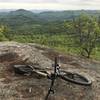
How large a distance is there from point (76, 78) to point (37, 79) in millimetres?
3965

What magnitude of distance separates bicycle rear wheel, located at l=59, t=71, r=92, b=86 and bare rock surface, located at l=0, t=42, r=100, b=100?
14.4 inches

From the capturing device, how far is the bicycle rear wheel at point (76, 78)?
23845 mm

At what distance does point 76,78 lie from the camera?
25281 millimetres

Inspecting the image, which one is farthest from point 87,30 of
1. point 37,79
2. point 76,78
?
point 37,79

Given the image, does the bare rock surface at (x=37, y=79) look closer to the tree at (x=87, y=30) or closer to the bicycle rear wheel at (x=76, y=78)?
the bicycle rear wheel at (x=76, y=78)

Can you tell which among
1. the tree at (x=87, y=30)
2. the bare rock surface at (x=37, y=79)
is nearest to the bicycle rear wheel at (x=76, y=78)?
the bare rock surface at (x=37, y=79)

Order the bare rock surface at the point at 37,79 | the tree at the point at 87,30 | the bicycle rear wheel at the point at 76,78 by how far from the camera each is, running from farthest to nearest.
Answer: the tree at the point at 87,30, the bicycle rear wheel at the point at 76,78, the bare rock surface at the point at 37,79

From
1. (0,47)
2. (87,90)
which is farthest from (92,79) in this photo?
(0,47)

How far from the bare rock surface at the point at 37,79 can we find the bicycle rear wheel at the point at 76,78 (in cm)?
36

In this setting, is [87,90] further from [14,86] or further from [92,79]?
[14,86]

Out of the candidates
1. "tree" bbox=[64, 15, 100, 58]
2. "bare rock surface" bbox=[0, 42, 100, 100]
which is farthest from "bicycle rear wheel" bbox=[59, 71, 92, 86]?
"tree" bbox=[64, 15, 100, 58]

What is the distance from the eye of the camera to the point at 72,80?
78.6 feet

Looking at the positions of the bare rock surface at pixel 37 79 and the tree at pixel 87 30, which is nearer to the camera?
the bare rock surface at pixel 37 79

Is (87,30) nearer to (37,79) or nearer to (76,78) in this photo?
(76,78)
